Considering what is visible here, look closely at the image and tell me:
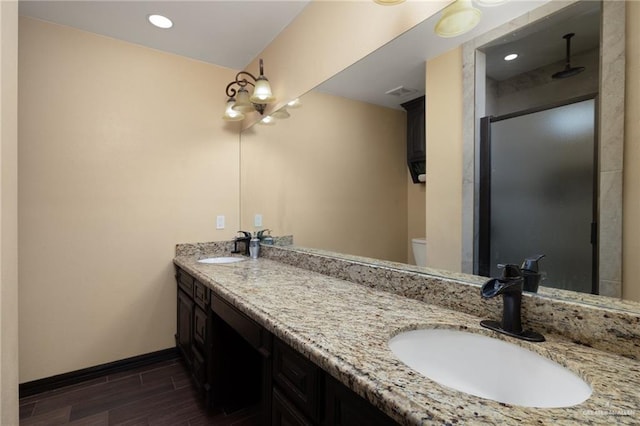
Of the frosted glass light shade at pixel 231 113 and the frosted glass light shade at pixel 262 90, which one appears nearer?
the frosted glass light shade at pixel 262 90

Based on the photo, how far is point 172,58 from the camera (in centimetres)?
247

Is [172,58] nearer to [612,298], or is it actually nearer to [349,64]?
[349,64]

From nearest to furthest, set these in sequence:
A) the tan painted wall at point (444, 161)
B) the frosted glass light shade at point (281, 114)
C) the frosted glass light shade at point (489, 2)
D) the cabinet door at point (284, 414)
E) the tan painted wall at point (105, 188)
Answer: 1. the cabinet door at point (284, 414)
2. the frosted glass light shade at point (489, 2)
3. the tan painted wall at point (444, 161)
4. the tan painted wall at point (105, 188)
5. the frosted glass light shade at point (281, 114)

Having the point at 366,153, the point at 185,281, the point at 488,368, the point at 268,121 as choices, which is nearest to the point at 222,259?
the point at 185,281

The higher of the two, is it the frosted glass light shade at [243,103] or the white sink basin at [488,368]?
the frosted glass light shade at [243,103]

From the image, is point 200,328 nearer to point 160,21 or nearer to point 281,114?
point 281,114

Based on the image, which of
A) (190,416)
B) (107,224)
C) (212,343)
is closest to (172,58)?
(107,224)

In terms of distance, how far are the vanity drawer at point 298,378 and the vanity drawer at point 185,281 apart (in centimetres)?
127

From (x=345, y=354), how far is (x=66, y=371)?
2.40 m

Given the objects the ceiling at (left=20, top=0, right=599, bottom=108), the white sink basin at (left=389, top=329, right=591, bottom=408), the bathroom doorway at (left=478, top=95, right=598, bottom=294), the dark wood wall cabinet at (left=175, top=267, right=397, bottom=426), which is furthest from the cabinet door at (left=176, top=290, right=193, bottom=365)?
the bathroom doorway at (left=478, top=95, right=598, bottom=294)

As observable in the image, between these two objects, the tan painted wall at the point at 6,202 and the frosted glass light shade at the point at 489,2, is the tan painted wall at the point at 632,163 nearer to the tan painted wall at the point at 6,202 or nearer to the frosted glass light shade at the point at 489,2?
the frosted glass light shade at the point at 489,2

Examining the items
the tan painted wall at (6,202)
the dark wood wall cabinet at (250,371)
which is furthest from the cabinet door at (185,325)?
the tan painted wall at (6,202)

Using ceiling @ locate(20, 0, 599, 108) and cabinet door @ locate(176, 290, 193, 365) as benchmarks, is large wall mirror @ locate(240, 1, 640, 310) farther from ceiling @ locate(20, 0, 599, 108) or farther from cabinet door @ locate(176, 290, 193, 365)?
cabinet door @ locate(176, 290, 193, 365)

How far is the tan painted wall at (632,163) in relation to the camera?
764 millimetres
